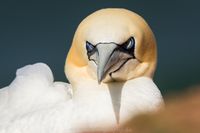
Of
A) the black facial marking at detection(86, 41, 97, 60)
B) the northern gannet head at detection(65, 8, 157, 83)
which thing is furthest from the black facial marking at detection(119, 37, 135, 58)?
the black facial marking at detection(86, 41, 97, 60)

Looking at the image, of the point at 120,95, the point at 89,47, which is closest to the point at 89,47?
the point at 89,47

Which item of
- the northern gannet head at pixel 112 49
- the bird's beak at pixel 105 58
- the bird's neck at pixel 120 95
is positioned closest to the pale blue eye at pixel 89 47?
the northern gannet head at pixel 112 49

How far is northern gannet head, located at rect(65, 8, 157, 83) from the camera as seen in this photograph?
8.97ft

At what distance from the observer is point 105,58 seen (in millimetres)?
2637

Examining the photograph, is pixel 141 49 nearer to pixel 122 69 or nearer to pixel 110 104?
pixel 122 69

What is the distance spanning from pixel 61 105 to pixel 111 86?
12.7 inches

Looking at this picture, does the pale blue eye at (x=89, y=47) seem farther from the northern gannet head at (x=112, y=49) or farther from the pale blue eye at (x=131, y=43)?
the pale blue eye at (x=131, y=43)

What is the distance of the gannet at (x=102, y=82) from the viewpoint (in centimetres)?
277

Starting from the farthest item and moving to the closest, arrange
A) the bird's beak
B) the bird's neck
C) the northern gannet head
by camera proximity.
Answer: the bird's neck
the northern gannet head
the bird's beak

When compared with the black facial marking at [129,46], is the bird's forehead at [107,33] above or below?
above

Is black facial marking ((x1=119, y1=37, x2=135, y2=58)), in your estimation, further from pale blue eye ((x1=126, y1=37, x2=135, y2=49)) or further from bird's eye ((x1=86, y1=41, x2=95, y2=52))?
bird's eye ((x1=86, y1=41, x2=95, y2=52))

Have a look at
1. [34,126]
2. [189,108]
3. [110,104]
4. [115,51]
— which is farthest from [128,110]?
[189,108]

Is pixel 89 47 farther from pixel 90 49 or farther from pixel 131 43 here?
pixel 131 43

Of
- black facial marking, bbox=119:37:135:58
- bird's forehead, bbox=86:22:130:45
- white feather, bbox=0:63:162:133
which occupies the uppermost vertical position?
bird's forehead, bbox=86:22:130:45
